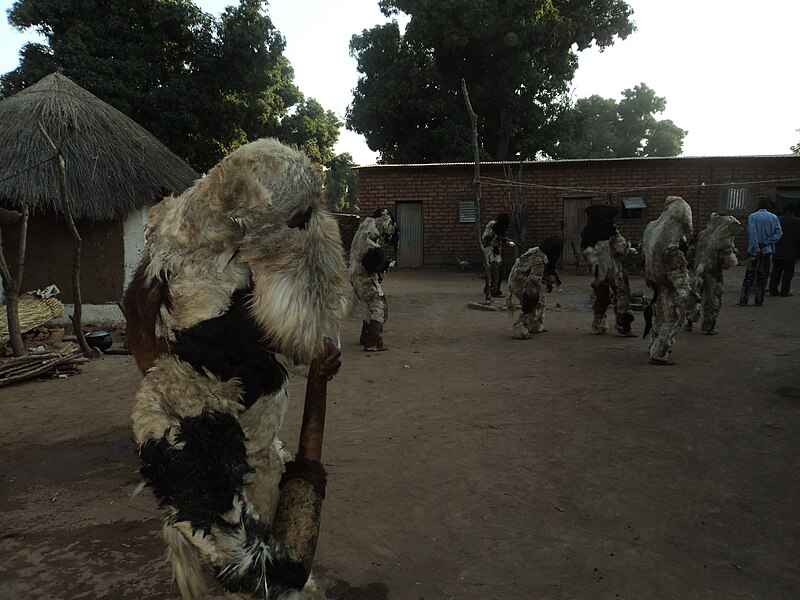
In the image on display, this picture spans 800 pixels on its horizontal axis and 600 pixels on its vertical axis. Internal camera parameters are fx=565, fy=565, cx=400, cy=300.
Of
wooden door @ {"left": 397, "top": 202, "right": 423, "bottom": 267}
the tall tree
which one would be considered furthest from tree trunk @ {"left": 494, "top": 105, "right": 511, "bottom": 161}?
wooden door @ {"left": 397, "top": 202, "right": 423, "bottom": 267}

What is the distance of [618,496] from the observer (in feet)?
11.5

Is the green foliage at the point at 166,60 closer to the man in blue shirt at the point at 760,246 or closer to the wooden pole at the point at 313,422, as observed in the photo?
the man in blue shirt at the point at 760,246

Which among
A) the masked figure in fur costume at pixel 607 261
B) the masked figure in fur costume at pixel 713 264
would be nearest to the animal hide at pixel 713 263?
the masked figure in fur costume at pixel 713 264

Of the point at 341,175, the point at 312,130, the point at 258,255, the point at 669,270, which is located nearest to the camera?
the point at 258,255

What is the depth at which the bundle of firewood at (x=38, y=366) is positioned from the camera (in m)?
6.39

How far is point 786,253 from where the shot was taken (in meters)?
11.5

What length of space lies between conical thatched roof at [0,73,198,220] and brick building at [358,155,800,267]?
836 centimetres

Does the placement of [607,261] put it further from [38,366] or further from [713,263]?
[38,366]

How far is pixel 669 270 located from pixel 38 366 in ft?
24.4

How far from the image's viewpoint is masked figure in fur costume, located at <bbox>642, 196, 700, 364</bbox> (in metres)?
6.48

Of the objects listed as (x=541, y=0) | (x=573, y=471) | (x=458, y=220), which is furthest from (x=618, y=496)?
(x=541, y=0)

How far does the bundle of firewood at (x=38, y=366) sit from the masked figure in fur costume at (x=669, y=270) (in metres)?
7.11

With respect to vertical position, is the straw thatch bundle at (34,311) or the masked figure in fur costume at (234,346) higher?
the masked figure in fur costume at (234,346)

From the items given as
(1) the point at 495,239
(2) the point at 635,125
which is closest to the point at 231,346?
(1) the point at 495,239
